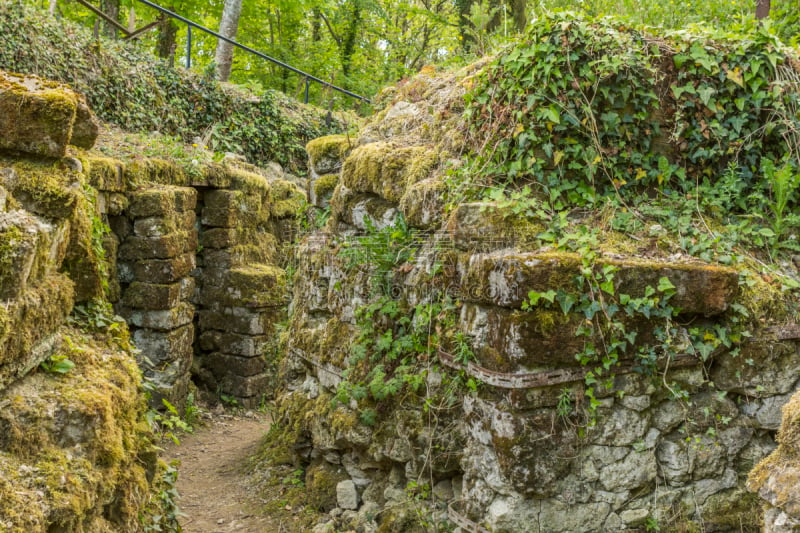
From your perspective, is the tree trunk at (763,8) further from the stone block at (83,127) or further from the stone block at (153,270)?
the stone block at (153,270)

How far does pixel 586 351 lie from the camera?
3609mm

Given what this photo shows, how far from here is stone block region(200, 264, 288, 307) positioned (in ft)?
30.0

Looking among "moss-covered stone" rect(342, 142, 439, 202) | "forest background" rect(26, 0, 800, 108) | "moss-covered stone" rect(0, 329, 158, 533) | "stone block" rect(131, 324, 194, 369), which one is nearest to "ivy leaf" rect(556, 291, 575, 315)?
"moss-covered stone" rect(342, 142, 439, 202)

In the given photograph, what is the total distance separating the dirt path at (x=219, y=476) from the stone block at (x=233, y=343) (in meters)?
0.94

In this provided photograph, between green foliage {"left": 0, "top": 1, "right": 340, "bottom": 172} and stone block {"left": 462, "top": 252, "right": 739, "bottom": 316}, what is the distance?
26.3 ft

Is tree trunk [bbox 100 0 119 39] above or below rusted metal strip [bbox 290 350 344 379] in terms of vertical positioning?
above

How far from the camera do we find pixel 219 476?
6605 mm

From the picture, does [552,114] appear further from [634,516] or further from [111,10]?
[111,10]

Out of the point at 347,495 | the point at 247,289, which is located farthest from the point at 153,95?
the point at 347,495

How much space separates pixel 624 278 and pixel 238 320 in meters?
6.72

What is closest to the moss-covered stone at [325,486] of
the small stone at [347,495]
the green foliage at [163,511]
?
the small stone at [347,495]

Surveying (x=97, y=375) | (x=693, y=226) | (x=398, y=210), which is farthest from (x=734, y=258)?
(x=97, y=375)

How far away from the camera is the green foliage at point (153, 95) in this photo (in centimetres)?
890

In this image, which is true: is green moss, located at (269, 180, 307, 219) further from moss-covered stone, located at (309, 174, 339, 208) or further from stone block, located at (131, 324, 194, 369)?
moss-covered stone, located at (309, 174, 339, 208)
